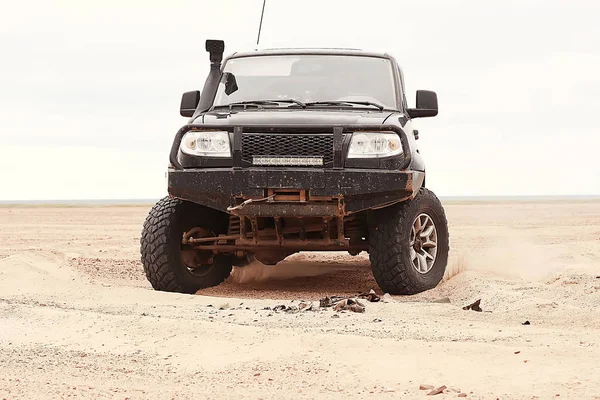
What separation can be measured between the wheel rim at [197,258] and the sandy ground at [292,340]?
21cm

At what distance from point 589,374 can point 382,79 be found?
4938mm

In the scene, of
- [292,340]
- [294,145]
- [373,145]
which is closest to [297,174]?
[294,145]

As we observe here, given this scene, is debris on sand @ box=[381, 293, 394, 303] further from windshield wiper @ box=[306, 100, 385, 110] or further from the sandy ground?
windshield wiper @ box=[306, 100, 385, 110]

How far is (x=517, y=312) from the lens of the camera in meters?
7.33

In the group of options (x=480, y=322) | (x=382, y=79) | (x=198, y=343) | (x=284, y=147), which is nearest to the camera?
(x=198, y=343)

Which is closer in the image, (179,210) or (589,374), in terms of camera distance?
(589,374)

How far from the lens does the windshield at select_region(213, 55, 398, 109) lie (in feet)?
29.5

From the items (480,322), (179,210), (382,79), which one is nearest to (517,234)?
(382,79)

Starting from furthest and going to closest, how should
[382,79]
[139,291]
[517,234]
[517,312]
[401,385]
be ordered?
[517,234] → [382,79] → [139,291] → [517,312] → [401,385]

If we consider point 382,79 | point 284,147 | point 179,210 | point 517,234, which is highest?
point 382,79

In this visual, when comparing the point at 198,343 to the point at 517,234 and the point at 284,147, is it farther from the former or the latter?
the point at 517,234

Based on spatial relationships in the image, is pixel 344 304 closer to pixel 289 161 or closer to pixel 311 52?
pixel 289 161

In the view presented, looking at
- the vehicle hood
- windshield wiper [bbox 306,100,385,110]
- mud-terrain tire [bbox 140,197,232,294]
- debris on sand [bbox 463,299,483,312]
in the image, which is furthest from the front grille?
debris on sand [bbox 463,299,483,312]

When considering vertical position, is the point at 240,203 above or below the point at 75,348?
above
